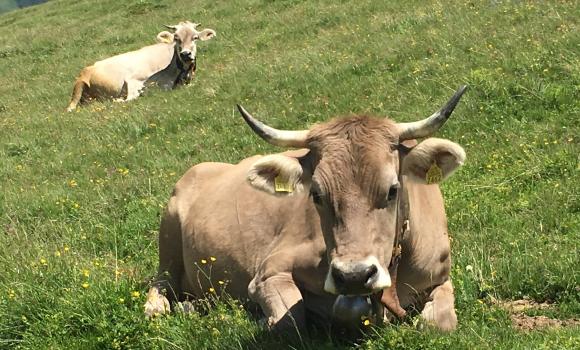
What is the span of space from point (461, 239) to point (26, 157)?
32.4 feet

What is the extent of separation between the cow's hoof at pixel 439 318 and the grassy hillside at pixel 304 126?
0.55 feet

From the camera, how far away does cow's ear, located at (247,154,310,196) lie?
555cm

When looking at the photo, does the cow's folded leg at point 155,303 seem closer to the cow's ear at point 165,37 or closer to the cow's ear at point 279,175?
the cow's ear at point 279,175

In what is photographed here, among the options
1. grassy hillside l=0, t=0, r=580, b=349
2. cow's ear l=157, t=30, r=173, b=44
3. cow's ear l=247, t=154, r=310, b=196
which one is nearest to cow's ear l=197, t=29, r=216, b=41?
grassy hillside l=0, t=0, r=580, b=349

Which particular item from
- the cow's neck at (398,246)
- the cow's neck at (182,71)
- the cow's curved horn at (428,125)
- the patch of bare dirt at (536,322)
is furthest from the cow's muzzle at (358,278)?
the cow's neck at (182,71)

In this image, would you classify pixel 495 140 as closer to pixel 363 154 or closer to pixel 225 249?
pixel 225 249

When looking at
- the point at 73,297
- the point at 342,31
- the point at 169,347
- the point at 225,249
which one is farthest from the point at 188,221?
the point at 342,31

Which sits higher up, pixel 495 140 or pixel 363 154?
pixel 363 154

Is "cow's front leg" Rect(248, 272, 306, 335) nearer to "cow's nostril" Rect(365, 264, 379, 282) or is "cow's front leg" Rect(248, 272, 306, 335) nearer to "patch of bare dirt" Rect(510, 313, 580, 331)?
"cow's nostril" Rect(365, 264, 379, 282)

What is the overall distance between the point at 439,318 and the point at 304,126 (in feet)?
21.9

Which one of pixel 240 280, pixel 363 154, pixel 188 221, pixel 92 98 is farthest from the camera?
pixel 92 98

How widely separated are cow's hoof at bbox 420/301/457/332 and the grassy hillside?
0.55 feet

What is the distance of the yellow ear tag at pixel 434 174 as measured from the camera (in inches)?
211

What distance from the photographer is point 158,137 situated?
13.3 m
